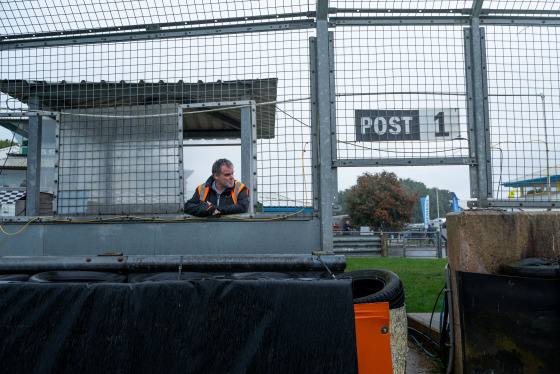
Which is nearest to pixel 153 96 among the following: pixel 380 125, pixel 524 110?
pixel 380 125

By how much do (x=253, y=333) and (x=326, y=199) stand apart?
172cm

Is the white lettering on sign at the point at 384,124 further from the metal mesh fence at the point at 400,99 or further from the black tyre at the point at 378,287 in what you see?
the black tyre at the point at 378,287

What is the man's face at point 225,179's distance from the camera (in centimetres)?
431

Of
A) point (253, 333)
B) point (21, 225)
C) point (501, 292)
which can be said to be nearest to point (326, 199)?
point (501, 292)

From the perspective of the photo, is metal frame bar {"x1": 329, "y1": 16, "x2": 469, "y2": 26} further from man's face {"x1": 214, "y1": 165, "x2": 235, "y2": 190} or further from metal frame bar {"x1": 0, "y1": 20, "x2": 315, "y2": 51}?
man's face {"x1": 214, "y1": 165, "x2": 235, "y2": 190}

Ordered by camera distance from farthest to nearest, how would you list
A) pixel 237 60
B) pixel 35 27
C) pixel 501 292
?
1. pixel 35 27
2. pixel 237 60
3. pixel 501 292

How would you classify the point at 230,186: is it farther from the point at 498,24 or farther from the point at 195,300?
the point at 498,24

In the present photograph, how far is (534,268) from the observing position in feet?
8.14

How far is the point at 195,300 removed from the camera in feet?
6.72

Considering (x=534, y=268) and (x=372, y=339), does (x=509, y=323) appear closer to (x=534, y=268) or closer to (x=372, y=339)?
(x=534, y=268)

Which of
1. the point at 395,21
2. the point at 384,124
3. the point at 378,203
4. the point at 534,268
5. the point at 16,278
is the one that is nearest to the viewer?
the point at 534,268

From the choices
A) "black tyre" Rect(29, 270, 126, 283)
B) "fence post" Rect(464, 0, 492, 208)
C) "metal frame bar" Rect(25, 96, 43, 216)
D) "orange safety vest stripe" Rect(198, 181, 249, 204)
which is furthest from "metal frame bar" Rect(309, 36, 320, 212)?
"metal frame bar" Rect(25, 96, 43, 216)

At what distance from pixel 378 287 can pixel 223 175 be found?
82.3 inches

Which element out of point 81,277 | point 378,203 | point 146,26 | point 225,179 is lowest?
point 81,277
